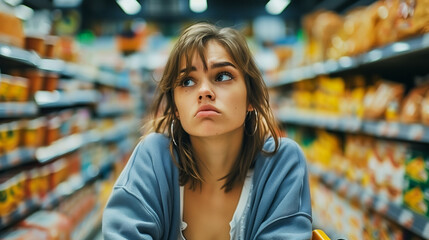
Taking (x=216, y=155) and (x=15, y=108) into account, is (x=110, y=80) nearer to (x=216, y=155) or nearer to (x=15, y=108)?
(x=15, y=108)

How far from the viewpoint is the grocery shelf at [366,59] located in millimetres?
1784

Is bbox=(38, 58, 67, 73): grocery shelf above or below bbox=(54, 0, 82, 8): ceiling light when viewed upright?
below

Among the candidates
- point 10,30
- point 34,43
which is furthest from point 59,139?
point 10,30

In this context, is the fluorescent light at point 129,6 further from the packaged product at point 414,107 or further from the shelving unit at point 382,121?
the packaged product at point 414,107

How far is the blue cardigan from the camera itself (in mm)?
1096

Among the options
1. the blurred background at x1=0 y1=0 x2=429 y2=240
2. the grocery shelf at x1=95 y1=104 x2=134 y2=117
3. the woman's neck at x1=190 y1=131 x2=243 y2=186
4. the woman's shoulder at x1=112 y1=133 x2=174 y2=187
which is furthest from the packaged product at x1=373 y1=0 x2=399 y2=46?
the grocery shelf at x1=95 y1=104 x2=134 y2=117

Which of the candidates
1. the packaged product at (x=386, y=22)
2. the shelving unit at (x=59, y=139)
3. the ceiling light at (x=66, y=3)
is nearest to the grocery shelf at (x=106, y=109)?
the shelving unit at (x=59, y=139)

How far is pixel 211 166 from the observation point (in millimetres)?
1321

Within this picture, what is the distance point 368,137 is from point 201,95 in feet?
6.46

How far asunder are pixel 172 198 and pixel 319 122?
96.9 inches

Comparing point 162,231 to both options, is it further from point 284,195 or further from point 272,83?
Result: point 272,83

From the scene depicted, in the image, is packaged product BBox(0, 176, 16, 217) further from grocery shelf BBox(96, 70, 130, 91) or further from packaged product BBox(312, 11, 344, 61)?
packaged product BBox(312, 11, 344, 61)

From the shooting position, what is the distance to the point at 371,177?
2461 mm

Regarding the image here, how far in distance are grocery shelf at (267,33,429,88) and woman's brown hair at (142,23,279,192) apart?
0.92 metres
